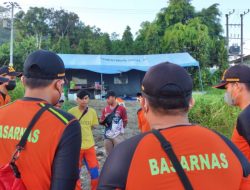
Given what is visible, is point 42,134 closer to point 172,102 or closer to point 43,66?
point 43,66

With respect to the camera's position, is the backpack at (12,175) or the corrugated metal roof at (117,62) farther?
the corrugated metal roof at (117,62)

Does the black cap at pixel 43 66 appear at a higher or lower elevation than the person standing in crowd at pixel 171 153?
higher

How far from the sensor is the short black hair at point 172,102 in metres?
1.87

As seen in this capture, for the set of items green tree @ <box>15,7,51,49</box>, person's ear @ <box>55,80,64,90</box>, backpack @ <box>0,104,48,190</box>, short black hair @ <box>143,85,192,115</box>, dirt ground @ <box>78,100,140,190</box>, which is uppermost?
green tree @ <box>15,7,51,49</box>

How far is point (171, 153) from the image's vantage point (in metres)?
1.76

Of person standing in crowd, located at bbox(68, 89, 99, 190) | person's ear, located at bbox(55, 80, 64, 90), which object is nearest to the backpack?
person's ear, located at bbox(55, 80, 64, 90)

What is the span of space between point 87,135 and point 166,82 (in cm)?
535

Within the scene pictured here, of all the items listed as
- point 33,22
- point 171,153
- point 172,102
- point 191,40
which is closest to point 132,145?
point 171,153

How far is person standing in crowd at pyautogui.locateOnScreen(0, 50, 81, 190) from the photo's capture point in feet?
7.50

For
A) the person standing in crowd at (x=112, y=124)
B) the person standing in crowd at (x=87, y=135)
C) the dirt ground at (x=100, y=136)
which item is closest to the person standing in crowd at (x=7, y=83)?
the person standing in crowd at (x=87, y=135)

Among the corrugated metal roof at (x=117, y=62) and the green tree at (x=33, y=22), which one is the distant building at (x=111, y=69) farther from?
the green tree at (x=33, y=22)

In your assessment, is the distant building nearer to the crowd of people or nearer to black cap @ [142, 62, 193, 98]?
the crowd of people

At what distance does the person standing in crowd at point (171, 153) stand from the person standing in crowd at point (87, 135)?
16.2 feet

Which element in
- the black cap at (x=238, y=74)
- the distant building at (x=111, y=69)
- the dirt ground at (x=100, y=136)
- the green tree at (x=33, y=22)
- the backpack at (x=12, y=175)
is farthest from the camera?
the green tree at (x=33, y=22)
